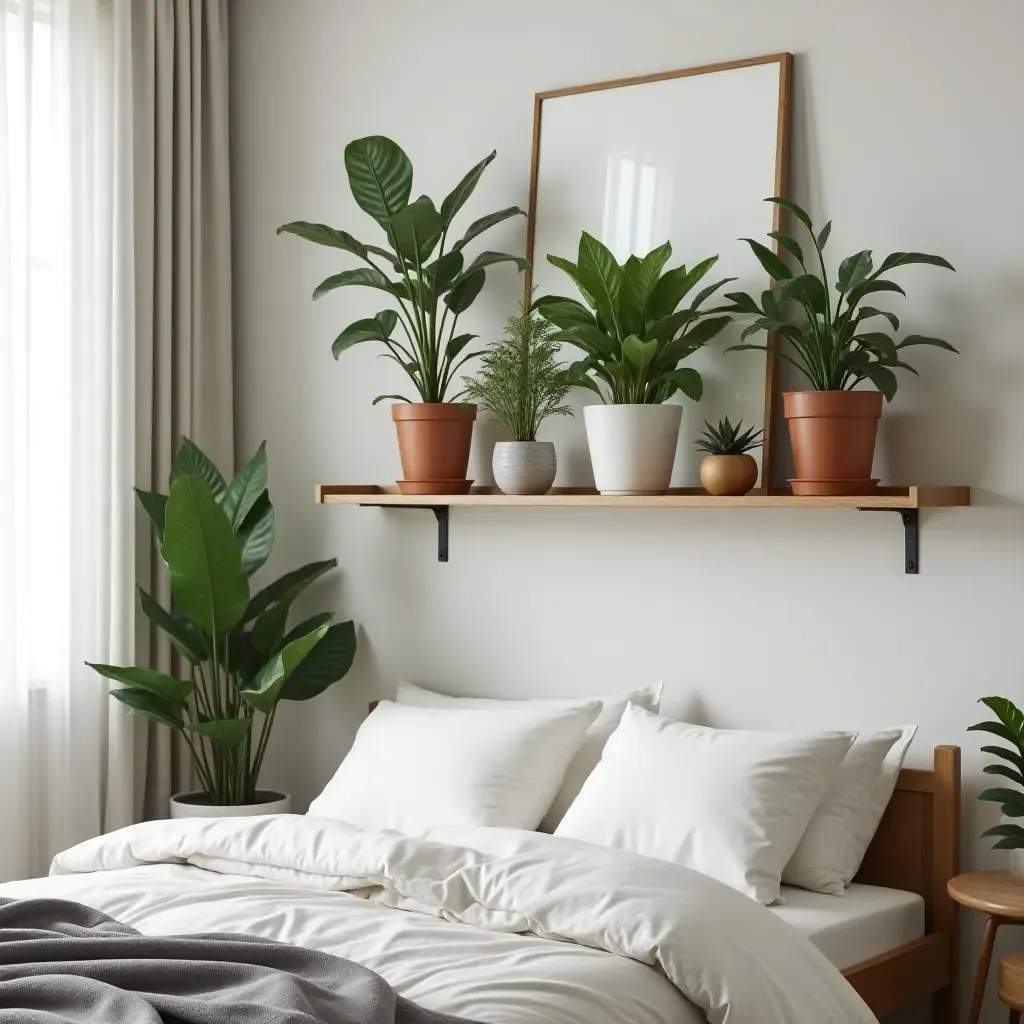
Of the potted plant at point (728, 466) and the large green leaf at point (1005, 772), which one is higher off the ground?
the potted plant at point (728, 466)

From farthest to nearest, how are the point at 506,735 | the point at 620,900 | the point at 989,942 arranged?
1. the point at 506,735
2. the point at 989,942
3. the point at 620,900

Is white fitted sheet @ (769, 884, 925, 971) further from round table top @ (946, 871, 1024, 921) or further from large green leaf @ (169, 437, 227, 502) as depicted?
large green leaf @ (169, 437, 227, 502)

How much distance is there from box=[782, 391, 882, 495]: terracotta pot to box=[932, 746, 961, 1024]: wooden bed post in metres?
0.61

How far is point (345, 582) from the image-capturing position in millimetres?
4160

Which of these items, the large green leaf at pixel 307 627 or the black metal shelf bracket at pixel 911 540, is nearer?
the black metal shelf bracket at pixel 911 540

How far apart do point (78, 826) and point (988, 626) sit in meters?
2.38

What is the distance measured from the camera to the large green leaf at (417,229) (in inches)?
141

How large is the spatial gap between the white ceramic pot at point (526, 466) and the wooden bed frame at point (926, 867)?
110 cm

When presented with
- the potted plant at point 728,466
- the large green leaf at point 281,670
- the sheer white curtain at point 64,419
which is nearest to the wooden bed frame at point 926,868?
the potted plant at point 728,466

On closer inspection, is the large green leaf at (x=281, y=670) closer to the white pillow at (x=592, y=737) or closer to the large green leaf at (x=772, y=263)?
the white pillow at (x=592, y=737)

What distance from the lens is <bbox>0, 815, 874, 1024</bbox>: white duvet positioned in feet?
7.67

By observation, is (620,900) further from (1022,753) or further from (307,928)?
(1022,753)

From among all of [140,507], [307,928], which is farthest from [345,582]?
[307,928]

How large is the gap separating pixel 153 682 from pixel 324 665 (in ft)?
1.55
